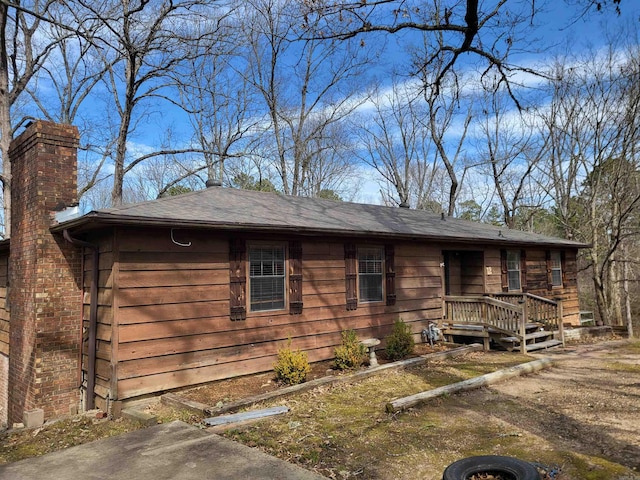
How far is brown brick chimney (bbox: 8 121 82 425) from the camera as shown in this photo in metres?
7.51

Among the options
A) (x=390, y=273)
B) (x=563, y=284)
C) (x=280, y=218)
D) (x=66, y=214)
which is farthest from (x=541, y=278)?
(x=66, y=214)

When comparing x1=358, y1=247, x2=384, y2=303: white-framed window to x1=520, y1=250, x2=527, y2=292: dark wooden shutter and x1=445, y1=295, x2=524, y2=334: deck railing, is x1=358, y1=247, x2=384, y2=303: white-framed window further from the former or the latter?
x1=520, y1=250, x2=527, y2=292: dark wooden shutter

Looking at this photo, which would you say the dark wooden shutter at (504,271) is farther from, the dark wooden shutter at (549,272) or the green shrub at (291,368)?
the green shrub at (291,368)

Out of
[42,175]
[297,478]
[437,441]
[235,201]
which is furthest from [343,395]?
[42,175]

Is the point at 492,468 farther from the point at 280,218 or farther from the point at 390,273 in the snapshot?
the point at 390,273

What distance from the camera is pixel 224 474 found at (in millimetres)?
4266

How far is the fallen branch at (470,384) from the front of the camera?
6391mm

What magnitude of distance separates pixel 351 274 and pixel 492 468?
21.2ft

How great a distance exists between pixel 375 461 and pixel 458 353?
20.9 ft

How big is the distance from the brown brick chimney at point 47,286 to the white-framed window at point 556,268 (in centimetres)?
1484

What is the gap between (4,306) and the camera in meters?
10.2

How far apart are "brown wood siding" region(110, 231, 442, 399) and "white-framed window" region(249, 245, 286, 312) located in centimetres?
23

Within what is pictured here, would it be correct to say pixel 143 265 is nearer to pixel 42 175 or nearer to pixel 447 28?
pixel 42 175

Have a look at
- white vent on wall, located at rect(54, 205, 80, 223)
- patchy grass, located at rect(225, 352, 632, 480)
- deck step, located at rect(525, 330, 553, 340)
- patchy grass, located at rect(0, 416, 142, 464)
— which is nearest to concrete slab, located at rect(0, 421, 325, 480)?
patchy grass, located at rect(225, 352, 632, 480)
